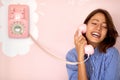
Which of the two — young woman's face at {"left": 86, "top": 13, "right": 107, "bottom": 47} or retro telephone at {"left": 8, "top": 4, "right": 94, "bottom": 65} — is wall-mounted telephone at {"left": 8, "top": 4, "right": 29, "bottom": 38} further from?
young woman's face at {"left": 86, "top": 13, "right": 107, "bottom": 47}

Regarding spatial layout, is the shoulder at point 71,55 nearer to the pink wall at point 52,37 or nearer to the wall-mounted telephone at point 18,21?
the pink wall at point 52,37

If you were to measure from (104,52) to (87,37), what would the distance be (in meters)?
0.12

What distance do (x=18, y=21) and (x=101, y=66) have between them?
51 centimetres

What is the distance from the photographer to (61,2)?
4.40 ft

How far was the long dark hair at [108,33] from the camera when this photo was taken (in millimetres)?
1228

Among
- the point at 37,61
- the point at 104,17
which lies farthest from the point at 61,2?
the point at 37,61

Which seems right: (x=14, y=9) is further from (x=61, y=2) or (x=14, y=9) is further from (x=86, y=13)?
(x=86, y=13)

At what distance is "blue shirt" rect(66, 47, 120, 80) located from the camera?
1.21m

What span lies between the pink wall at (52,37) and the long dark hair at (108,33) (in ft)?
0.33

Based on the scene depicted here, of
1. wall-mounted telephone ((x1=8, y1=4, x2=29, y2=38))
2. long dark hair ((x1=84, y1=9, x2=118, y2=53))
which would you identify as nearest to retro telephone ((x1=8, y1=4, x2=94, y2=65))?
wall-mounted telephone ((x1=8, y1=4, x2=29, y2=38))

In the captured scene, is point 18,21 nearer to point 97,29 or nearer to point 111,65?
point 97,29

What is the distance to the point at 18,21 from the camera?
4.09 feet

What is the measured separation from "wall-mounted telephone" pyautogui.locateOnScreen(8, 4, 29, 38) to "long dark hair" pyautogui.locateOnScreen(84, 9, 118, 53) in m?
0.34

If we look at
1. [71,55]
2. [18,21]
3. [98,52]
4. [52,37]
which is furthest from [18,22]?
[98,52]
